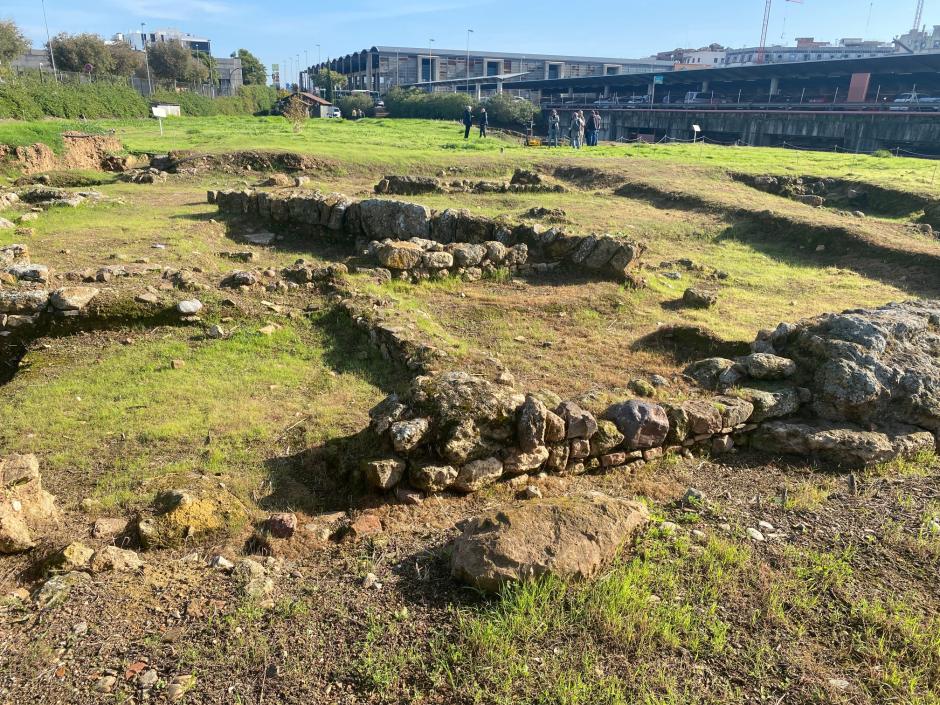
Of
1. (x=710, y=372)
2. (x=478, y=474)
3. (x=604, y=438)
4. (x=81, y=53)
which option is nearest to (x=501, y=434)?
(x=478, y=474)

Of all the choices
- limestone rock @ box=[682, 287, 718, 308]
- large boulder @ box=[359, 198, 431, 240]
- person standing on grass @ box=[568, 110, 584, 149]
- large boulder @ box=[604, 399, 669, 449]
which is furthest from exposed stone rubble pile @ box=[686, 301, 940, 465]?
person standing on grass @ box=[568, 110, 584, 149]

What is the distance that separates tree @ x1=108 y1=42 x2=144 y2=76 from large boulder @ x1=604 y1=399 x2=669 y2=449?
8132 cm

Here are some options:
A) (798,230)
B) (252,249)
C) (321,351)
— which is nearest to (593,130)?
(798,230)

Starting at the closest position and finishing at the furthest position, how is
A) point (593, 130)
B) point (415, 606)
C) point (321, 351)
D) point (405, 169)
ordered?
1. point (415, 606)
2. point (321, 351)
3. point (405, 169)
4. point (593, 130)

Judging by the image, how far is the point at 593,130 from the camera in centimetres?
3541

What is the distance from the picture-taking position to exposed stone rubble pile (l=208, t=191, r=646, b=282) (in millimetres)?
12672

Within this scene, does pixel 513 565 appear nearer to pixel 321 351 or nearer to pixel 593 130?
pixel 321 351

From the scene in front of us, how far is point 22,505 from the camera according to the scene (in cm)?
492

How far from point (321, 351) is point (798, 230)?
13799 mm

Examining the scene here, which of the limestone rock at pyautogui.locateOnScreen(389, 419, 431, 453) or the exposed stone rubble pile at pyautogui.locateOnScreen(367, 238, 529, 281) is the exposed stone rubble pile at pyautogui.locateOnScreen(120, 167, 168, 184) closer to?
the exposed stone rubble pile at pyautogui.locateOnScreen(367, 238, 529, 281)

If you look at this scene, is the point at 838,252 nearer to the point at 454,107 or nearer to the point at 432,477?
the point at 432,477

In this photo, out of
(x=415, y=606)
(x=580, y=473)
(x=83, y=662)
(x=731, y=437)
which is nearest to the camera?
(x=83, y=662)

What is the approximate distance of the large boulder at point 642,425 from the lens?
5898mm

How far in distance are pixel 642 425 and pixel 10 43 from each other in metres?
69.8
